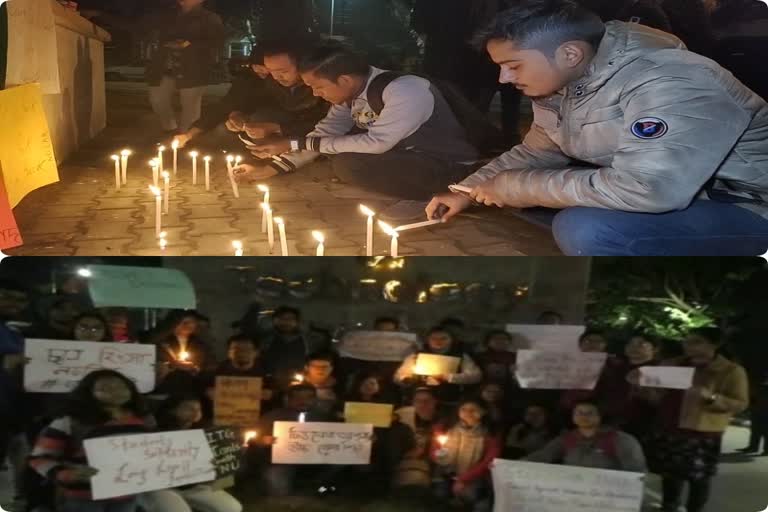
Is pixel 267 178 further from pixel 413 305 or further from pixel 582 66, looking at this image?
pixel 582 66

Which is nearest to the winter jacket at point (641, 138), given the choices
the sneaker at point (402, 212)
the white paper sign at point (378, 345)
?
the sneaker at point (402, 212)

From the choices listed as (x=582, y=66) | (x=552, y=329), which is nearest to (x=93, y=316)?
(x=552, y=329)

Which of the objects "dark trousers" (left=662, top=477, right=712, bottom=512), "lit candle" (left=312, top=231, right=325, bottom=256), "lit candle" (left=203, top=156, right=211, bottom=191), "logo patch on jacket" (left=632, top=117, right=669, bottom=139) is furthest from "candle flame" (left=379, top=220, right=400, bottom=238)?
"dark trousers" (left=662, top=477, right=712, bottom=512)

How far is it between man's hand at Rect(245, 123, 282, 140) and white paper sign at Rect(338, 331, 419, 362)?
41 cm

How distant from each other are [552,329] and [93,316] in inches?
34.8

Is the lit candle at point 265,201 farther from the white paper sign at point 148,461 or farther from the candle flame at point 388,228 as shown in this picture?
the white paper sign at point 148,461

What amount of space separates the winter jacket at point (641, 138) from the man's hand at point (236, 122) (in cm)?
43

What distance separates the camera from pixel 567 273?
1219mm

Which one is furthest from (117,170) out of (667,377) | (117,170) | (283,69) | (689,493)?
(689,493)

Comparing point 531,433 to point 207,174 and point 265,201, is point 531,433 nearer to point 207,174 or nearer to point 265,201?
point 265,201

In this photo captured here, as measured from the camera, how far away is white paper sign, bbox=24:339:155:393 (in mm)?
1166

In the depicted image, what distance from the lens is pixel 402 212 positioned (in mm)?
1180

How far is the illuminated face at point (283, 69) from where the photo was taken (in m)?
1.10

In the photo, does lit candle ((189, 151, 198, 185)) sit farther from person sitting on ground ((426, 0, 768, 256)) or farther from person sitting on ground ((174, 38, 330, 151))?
person sitting on ground ((426, 0, 768, 256))
